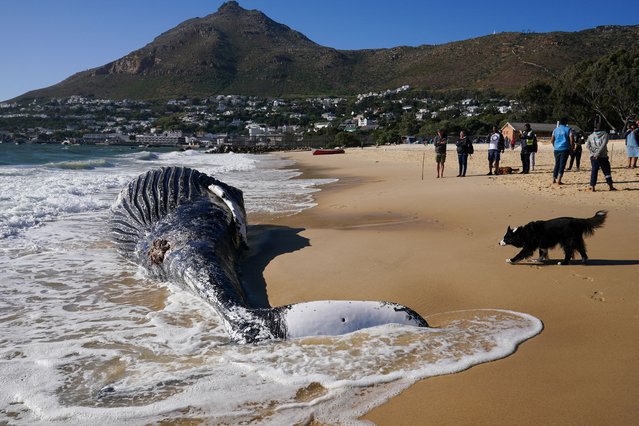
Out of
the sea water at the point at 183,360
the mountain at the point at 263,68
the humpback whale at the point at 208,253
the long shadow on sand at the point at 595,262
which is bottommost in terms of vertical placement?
the sea water at the point at 183,360

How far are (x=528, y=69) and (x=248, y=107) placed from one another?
79.9 metres

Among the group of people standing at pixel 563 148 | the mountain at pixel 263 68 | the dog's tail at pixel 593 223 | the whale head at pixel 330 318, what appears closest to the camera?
the whale head at pixel 330 318

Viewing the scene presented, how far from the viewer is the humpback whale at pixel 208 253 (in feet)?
11.7

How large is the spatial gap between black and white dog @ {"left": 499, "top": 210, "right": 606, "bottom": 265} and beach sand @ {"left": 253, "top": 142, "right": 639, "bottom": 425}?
7.1 inches

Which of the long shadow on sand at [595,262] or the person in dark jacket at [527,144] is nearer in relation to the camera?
the long shadow on sand at [595,262]

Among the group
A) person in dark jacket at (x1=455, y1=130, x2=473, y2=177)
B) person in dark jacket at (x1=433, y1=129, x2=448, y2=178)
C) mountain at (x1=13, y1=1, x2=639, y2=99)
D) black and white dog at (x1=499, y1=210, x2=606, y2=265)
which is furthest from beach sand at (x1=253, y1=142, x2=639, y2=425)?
mountain at (x1=13, y1=1, x2=639, y2=99)

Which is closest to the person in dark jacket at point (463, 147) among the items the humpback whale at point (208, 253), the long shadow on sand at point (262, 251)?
the long shadow on sand at point (262, 251)

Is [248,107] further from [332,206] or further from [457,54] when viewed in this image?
[332,206]

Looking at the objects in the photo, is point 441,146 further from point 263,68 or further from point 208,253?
point 263,68

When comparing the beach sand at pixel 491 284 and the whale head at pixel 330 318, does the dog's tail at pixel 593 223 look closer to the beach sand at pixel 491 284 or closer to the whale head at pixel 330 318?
the beach sand at pixel 491 284

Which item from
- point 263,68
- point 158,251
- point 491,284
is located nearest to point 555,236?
point 491,284

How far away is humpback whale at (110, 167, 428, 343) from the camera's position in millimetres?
3559

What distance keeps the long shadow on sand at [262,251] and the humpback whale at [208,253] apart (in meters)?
0.19

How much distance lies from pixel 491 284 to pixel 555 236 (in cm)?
114
